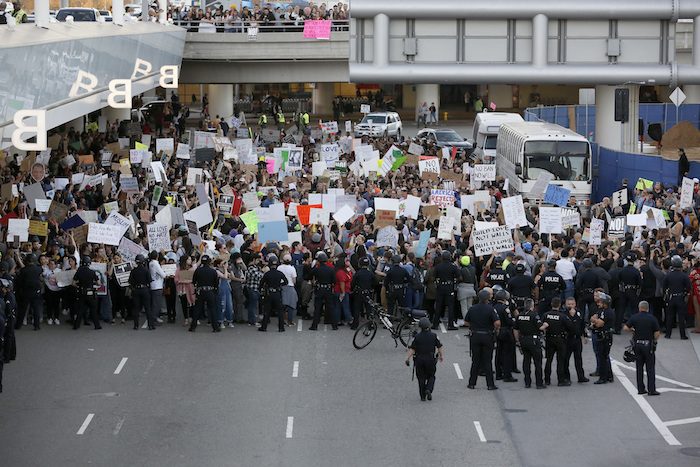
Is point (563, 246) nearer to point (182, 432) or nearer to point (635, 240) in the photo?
point (635, 240)

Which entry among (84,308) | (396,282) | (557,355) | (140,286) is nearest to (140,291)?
(140,286)

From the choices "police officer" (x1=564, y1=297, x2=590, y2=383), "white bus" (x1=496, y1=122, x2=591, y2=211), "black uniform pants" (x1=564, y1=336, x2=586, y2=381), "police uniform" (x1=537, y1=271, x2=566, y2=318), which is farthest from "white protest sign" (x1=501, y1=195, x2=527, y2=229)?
"white bus" (x1=496, y1=122, x2=591, y2=211)

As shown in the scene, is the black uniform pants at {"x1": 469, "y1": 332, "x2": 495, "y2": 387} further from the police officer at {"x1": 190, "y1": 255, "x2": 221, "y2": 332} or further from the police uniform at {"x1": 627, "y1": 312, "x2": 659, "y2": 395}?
the police officer at {"x1": 190, "y1": 255, "x2": 221, "y2": 332}

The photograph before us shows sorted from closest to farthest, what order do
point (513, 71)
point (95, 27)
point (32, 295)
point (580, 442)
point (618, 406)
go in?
1. point (580, 442)
2. point (618, 406)
3. point (32, 295)
4. point (95, 27)
5. point (513, 71)

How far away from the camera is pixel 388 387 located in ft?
67.0

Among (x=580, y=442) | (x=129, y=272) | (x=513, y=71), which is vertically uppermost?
(x=513, y=71)

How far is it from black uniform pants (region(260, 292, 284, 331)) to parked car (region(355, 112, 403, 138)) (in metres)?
33.9

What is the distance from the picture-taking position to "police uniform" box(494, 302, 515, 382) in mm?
20578

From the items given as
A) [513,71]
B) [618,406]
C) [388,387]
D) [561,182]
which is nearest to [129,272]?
[388,387]

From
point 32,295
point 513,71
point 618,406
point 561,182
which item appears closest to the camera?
point 618,406

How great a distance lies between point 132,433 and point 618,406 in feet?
21.9

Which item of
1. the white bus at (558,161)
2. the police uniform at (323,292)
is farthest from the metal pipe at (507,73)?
the police uniform at (323,292)

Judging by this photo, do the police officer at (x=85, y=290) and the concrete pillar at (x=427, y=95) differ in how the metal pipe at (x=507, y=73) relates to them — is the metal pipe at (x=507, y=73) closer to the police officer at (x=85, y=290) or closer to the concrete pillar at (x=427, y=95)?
the police officer at (x=85, y=290)

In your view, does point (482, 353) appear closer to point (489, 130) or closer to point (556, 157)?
point (556, 157)
